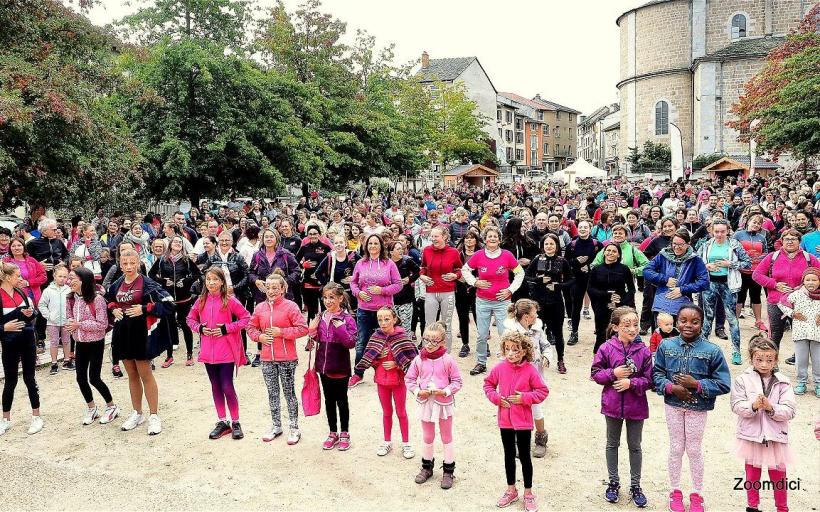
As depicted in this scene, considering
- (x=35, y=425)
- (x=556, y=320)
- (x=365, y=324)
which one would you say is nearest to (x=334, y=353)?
(x=365, y=324)

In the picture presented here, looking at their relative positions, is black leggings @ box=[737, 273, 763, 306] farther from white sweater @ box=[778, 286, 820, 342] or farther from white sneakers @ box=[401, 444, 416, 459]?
white sneakers @ box=[401, 444, 416, 459]

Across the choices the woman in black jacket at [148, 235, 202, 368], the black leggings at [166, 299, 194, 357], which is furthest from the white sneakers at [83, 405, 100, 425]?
the black leggings at [166, 299, 194, 357]

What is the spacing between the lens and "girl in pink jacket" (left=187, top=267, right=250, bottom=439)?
21.2 feet

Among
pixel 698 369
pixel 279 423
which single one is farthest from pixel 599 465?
pixel 279 423

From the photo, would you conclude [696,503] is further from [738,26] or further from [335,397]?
[738,26]

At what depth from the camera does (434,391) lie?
5.36 meters

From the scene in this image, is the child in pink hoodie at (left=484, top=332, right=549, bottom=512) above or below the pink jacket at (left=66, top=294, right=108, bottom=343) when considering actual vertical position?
below

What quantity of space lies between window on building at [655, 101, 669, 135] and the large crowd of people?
4890cm

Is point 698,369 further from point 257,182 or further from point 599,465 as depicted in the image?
point 257,182

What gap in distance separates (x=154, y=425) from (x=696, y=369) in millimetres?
5124

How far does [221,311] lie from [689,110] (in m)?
57.8

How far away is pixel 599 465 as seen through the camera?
5.75m

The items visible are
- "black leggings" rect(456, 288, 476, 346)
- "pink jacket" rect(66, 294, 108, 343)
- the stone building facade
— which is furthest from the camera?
the stone building facade

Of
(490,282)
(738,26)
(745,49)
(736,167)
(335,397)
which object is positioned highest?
(738,26)
